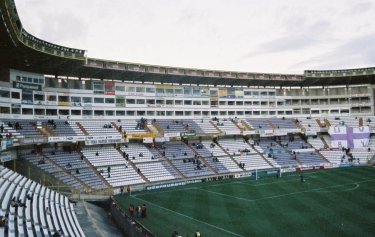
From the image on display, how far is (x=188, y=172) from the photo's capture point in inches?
1875

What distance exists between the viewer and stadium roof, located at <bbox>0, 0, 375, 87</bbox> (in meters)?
30.7

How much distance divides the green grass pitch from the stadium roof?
59.9 feet

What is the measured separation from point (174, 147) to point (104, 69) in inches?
644

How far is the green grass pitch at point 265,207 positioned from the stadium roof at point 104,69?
18.2 meters

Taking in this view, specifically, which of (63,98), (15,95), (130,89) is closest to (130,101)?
(130,89)

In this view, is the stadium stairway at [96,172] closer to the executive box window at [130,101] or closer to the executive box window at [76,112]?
the executive box window at [76,112]

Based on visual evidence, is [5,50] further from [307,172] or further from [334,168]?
[334,168]

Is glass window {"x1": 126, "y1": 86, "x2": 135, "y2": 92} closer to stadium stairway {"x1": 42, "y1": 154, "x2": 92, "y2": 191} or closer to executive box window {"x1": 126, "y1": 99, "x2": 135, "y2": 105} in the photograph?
executive box window {"x1": 126, "y1": 99, "x2": 135, "y2": 105}

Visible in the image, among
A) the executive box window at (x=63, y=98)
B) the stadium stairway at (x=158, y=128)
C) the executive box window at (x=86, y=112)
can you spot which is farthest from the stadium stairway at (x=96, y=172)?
the stadium stairway at (x=158, y=128)

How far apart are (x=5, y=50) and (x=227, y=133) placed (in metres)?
37.5

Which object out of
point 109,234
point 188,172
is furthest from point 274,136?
point 109,234

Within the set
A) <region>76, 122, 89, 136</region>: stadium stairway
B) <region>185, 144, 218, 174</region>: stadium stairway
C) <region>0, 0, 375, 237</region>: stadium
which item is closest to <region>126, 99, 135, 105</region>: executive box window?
<region>0, 0, 375, 237</region>: stadium

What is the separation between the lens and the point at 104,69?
4956cm

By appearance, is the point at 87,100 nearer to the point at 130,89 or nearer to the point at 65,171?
the point at 130,89
